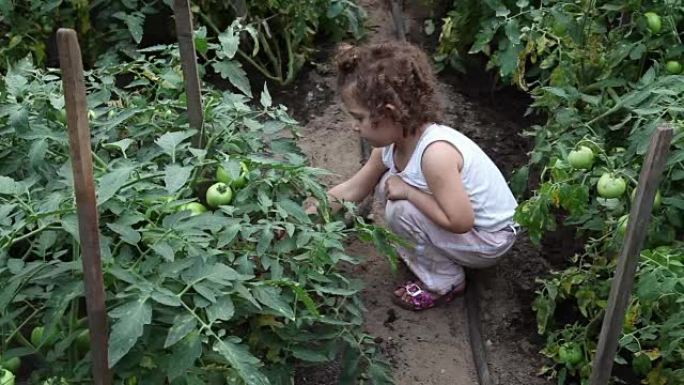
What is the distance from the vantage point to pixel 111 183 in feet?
6.28

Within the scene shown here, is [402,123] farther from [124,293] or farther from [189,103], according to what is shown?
[124,293]

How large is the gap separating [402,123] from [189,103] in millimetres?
699

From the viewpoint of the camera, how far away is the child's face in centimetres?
270

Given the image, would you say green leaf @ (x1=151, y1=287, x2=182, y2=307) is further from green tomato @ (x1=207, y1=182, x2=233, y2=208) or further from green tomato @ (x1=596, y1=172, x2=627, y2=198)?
green tomato @ (x1=596, y1=172, x2=627, y2=198)

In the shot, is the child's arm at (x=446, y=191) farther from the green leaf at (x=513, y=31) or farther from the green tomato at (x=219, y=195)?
the green tomato at (x=219, y=195)

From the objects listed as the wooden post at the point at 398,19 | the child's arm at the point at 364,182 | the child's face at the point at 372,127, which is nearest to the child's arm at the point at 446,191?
the child's face at the point at 372,127

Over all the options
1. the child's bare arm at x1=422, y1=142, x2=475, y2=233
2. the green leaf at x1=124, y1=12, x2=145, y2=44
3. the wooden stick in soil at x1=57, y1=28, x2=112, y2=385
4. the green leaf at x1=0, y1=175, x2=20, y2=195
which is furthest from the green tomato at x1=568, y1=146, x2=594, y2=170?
the green leaf at x1=124, y1=12, x2=145, y2=44

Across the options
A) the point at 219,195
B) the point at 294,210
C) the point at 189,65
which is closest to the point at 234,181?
the point at 219,195

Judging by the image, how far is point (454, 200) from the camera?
2.70 meters

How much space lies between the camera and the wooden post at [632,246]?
166cm

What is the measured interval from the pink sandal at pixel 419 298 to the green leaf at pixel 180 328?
1.25 meters

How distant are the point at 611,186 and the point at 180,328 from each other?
42.9 inches

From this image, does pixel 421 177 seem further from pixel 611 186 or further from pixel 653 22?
pixel 653 22

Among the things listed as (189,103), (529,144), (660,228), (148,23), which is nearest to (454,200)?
(660,228)
